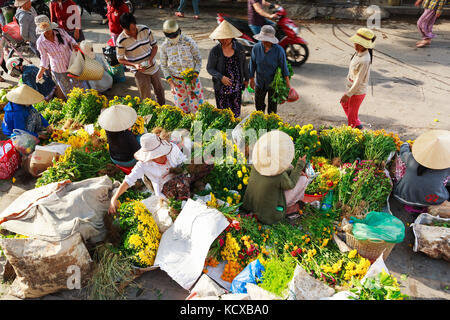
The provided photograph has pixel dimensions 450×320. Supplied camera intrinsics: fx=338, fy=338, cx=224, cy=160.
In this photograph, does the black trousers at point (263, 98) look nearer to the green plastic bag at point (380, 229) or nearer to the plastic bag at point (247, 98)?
the plastic bag at point (247, 98)

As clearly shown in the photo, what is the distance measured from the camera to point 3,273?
3.25 metres

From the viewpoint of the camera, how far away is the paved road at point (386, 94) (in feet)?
10.5

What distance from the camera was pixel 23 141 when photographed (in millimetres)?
4441

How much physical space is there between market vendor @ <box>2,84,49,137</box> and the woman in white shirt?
4.06 m

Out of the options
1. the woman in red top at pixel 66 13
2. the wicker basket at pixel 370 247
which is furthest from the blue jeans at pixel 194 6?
the wicker basket at pixel 370 247

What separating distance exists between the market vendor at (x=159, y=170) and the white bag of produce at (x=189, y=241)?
280 mm

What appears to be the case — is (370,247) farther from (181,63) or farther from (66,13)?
(66,13)

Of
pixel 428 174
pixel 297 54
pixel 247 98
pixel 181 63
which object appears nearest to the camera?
pixel 428 174

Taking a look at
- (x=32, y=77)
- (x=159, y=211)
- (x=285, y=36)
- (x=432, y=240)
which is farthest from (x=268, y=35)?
(x=32, y=77)

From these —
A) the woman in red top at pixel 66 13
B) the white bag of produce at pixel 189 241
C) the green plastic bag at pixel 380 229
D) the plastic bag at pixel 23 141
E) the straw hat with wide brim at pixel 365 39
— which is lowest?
the white bag of produce at pixel 189 241

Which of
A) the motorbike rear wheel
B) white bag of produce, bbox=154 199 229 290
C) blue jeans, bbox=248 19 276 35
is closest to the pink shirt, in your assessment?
blue jeans, bbox=248 19 276 35

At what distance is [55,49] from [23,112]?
118 cm
